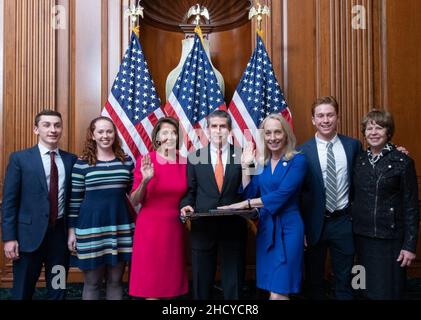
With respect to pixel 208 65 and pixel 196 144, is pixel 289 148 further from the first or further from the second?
pixel 208 65

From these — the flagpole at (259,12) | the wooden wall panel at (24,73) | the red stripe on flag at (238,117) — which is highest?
the flagpole at (259,12)

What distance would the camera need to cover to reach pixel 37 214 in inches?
112

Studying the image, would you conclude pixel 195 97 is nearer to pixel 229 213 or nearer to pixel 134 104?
pixel 134 104

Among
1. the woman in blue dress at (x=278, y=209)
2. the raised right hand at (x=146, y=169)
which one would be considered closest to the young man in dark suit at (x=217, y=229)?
the woman in blue dress at (x=278, y=209)

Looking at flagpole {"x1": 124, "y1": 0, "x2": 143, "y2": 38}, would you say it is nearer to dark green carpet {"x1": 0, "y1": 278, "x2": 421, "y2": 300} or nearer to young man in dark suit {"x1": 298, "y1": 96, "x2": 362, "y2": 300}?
young man in dark suit {"x1": 298, "y1": 96, "x2": 362, "y2": 300}

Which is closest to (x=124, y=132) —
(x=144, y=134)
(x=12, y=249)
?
(x=144, y=134)

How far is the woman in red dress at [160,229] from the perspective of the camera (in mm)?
2775

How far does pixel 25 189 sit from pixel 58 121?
0.54 meters

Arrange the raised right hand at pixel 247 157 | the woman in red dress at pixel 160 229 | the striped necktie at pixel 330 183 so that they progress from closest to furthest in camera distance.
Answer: the raised right hand at pixel 247 157 → the woman in red dress at pixel 160 229 → the striped necktie at pixel 330 183

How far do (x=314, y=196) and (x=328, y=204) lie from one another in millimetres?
115

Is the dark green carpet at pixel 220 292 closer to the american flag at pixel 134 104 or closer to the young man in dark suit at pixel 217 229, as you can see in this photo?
the young man in dark suit at pixel 217 229

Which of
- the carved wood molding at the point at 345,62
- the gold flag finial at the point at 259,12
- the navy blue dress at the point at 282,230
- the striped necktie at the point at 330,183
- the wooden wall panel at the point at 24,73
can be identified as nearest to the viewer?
the navy blue dress at the point at 282,230

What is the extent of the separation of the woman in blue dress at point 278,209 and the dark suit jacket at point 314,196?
280 mm

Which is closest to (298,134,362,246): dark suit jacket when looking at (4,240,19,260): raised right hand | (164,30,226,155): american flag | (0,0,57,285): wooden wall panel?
(164,30,226,155): american flag
